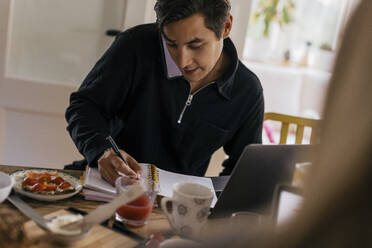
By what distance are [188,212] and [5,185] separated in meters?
0.42

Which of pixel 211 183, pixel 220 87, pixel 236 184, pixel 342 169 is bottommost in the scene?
pixel 211 183

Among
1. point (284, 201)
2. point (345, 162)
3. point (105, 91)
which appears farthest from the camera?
point (105, 91)

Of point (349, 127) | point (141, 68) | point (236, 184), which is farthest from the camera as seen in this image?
point (141, 68)

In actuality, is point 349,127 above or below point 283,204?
above

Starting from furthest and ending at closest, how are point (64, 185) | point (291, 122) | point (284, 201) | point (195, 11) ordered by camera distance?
point (291, 122) < point (195, 11) < point (64, 185) < point (284, 201)

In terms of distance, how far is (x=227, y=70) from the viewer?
160 cm

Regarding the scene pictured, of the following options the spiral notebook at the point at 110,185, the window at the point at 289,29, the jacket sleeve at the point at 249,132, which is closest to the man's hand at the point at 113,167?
the spiral notebook at the point at 110,185

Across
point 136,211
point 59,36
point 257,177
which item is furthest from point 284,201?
point 59,36

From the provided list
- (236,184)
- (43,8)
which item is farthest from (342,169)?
(43,8)

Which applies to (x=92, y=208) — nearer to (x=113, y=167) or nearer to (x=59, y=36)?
(x=113, y=167)

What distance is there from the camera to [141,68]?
5.01ft

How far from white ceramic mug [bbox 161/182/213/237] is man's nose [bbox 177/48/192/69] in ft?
1.70

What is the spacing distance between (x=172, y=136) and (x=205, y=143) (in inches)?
5.2

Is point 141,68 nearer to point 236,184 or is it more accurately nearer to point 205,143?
point 205,143
